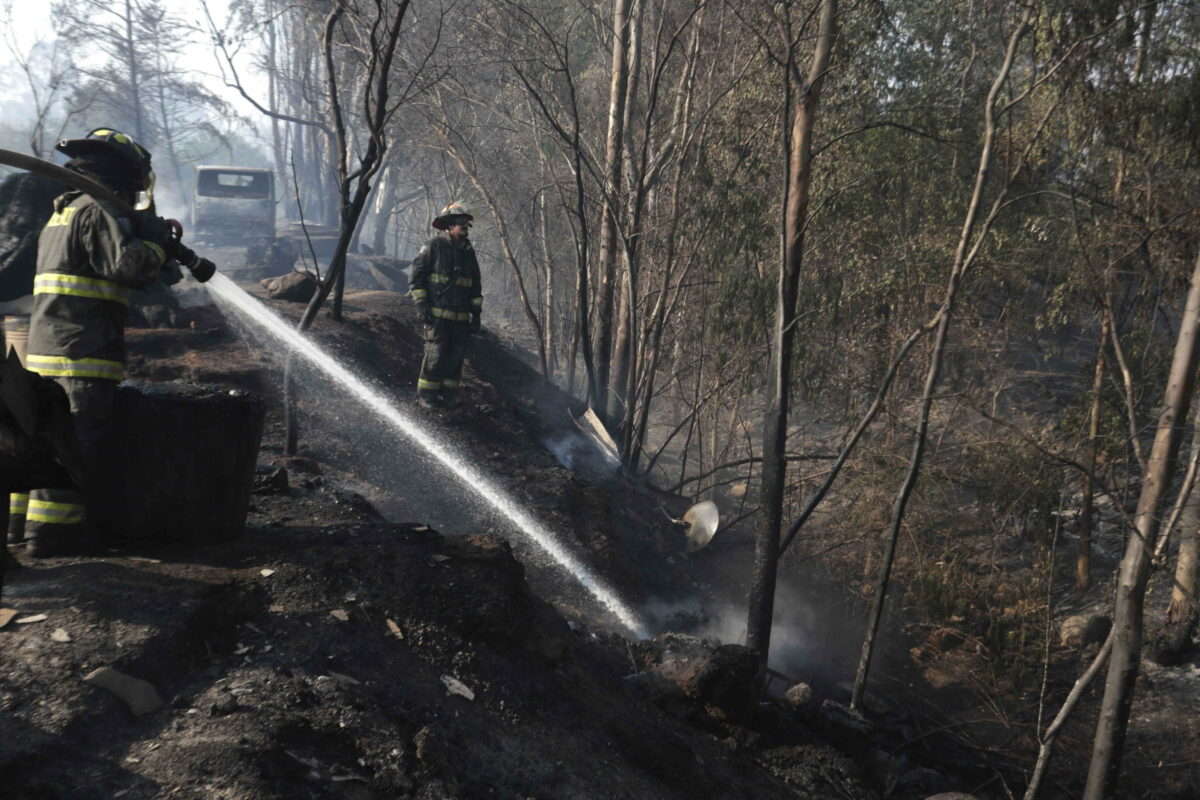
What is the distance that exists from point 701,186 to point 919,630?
570 cm

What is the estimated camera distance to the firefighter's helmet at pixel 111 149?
3.90m

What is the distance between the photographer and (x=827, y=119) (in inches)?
423

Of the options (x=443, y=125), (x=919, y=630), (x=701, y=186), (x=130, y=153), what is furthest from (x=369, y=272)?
(x=130, y=153)

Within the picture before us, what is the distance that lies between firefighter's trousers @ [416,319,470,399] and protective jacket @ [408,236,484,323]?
117mm

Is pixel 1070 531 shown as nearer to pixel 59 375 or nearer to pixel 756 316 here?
pixel 756 316

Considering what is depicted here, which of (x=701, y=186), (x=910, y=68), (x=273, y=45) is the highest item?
(x=273, y=45)

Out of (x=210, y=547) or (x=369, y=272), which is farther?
(x=369, y=272)

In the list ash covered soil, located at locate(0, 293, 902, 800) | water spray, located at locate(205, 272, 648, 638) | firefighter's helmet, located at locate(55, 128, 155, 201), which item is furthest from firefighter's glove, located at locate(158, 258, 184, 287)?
water spray, located at locate(205, 272, 648, 638)

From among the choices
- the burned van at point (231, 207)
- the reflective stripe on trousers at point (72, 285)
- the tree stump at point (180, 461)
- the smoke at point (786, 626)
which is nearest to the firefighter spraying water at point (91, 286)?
the reflective stripe on trousers at point (72, 285)

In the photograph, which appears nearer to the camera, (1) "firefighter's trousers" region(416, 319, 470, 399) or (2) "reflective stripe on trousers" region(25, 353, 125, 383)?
(2) "reflective stripe on trousers" region(25, 353, 125, 383)

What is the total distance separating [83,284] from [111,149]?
27.9 inches

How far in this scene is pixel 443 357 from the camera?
834 centimetres

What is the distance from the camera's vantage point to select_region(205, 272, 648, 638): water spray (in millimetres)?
7613

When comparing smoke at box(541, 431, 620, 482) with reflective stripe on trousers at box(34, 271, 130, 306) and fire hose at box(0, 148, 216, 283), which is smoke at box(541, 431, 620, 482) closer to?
fire hose at box(0, 148, 216, 283)
